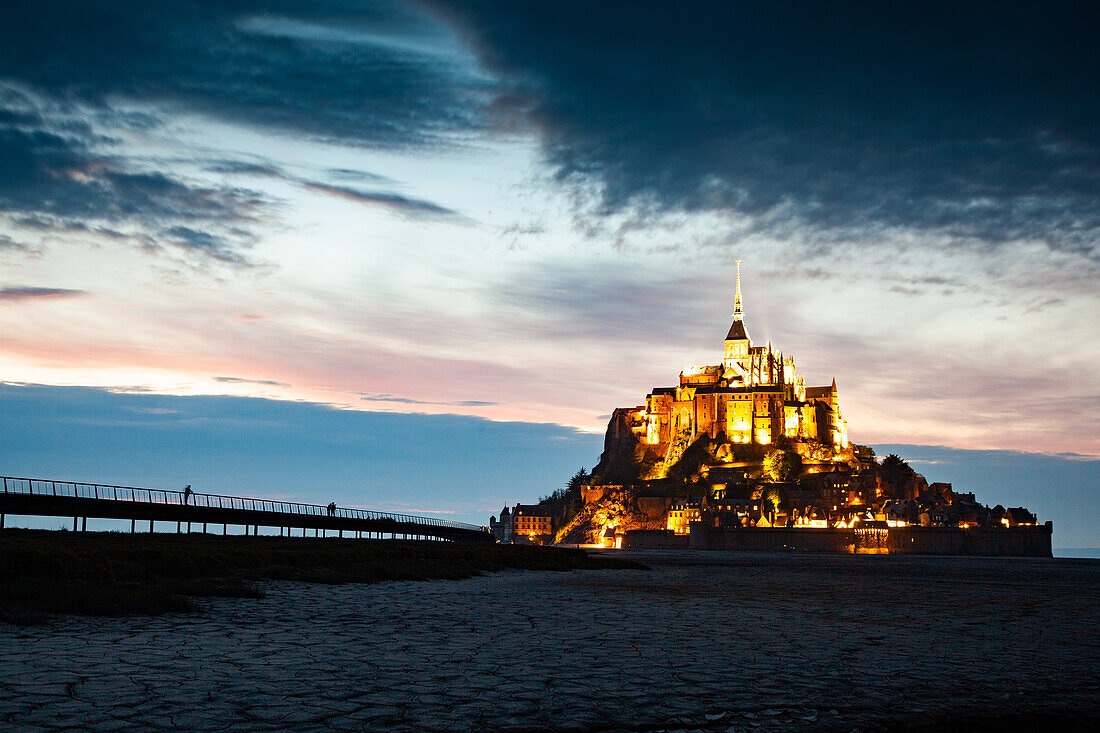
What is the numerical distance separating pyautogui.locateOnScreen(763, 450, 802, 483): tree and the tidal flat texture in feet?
537

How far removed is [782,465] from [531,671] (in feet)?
576

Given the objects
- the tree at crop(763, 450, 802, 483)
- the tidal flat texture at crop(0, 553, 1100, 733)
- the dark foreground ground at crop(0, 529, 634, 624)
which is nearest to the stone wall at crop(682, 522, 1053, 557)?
the tree at crop(763, 450, 802, 483)

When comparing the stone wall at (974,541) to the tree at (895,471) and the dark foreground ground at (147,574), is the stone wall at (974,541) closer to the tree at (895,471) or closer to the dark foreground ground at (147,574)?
the tree at (895,471)

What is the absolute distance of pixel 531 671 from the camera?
9984 millimetres

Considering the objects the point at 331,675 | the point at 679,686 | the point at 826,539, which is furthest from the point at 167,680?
the point at 826,539

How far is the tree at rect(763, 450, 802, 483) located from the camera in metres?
177

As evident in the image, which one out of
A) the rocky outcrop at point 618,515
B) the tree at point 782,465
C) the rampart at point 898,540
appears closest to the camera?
the rampart at point 898,540

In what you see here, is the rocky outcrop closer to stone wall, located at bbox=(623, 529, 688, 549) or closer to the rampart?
stone wall, located at bbox=(623, 529, 688, 549)

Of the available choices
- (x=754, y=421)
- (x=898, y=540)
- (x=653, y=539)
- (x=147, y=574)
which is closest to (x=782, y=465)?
(x=754, y=421)

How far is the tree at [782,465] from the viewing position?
176750 millimetres

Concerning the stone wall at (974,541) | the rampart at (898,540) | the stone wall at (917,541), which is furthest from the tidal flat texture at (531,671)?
the stone wall at (974,541)

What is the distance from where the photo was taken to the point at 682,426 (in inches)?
7825

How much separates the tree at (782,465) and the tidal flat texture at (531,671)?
537 feet

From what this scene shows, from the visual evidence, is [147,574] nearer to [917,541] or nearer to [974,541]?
[917,541]
